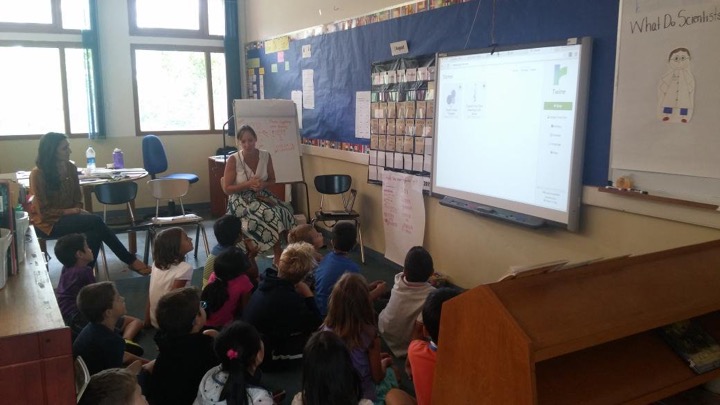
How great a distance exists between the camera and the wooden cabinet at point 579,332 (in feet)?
4.33

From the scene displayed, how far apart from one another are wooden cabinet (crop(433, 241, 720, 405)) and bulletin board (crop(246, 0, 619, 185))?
3.66 feet

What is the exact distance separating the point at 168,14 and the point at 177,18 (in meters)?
0.11

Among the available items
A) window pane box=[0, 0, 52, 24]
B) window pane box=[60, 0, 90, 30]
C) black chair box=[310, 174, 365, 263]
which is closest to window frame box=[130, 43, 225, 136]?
window pane box=[60, 0, 90, 30]

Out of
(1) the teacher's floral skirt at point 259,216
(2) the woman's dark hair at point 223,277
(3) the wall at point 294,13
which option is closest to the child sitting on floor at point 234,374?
(2) the woman's dark hair at point 223,277

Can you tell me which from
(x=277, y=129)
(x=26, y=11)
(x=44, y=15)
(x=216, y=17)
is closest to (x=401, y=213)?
(x=277, y=129)

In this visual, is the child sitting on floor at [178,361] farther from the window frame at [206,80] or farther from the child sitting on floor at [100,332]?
the window frame at [206,80]

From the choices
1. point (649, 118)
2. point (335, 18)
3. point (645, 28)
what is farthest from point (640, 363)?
point (335, 18)

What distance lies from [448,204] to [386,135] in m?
0.94

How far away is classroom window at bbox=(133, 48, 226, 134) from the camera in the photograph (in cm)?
671

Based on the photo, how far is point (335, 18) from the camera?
5059 mm

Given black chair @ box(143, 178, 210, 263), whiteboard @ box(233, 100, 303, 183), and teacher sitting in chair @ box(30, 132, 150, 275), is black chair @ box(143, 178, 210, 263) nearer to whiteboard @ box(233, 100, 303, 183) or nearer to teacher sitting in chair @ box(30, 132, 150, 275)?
teacher sitting in chair @ box(30, 132, 150, 275)

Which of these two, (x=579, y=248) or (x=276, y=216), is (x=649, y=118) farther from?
(x=276, y=216)

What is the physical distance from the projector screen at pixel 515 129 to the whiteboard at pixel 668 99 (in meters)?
0.24

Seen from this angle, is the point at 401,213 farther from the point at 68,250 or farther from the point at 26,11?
the point at 26,11
